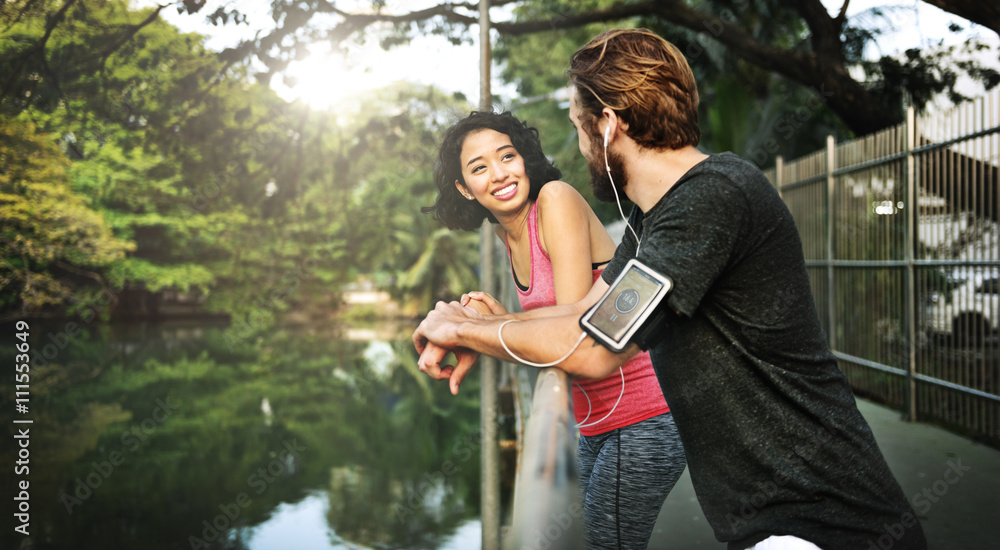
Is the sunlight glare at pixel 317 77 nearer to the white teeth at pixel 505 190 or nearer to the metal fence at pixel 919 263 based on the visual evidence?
the metal fence at pixel 919 263

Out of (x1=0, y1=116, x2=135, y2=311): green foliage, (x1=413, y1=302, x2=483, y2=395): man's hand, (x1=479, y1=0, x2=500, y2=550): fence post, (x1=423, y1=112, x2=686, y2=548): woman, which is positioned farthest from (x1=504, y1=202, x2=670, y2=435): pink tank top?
(x1=0, y1=116, x2=135, y2=311): green foliage

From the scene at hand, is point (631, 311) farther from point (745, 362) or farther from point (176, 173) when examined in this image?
point (176, 173)

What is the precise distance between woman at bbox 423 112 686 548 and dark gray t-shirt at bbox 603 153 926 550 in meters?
0.51

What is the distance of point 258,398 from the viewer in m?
18.1

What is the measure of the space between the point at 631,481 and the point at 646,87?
995mm

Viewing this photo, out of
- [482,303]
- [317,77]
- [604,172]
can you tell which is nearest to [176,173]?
[317,77]

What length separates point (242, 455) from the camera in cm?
1238

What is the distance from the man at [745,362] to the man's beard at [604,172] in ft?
0.38

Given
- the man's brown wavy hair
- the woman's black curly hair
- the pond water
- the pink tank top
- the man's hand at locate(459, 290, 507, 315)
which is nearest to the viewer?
the man's brown wavy hair

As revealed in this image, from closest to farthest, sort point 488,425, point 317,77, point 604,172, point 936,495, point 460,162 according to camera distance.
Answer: point 604,172 < point 460,162 < point 936,495 < point 488,425 < point 317,77

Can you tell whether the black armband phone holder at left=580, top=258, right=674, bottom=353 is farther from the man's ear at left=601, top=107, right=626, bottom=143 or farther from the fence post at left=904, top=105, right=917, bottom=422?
the fence post at left=904, top=105, right=917, bottom=422

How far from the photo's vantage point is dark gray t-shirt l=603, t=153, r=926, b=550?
3.75 ft

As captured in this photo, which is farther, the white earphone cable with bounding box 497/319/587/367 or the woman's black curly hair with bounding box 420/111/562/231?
the woman's black curly hair with bounding box 420/111/562/231

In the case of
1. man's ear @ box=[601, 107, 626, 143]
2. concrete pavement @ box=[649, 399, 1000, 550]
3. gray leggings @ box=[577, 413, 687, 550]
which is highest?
man's ear @ box=[601, 107, 626, 143]
